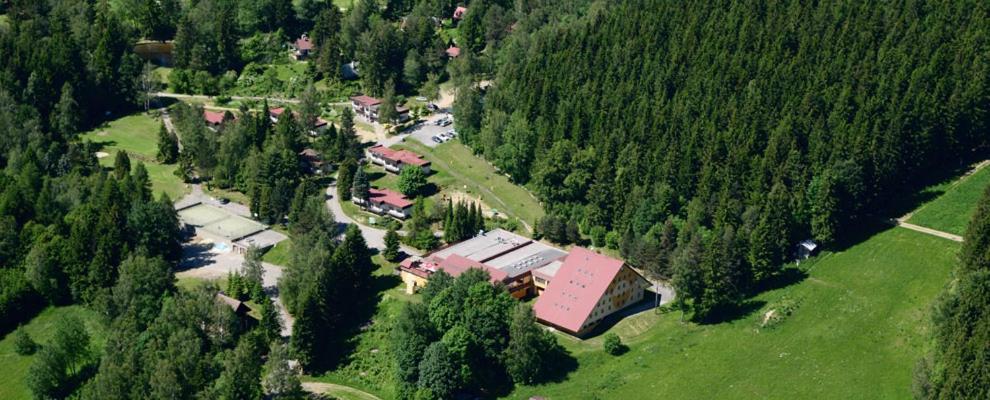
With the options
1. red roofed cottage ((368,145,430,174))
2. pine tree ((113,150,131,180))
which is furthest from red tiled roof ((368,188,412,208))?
pine tree ((113,150,131,180))

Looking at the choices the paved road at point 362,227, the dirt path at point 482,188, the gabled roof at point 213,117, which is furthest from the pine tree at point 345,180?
the gabled roof at point 213,117

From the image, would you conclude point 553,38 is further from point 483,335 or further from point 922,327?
point 922,327

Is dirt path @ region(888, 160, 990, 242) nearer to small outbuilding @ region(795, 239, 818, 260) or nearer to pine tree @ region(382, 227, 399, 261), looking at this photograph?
small outbuilding @ region(795, 239, 818, 260)

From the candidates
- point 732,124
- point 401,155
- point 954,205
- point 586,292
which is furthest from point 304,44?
point 954,205

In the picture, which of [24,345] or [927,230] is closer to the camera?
[927,230]

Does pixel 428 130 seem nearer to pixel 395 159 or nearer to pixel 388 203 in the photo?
pixel 395 159

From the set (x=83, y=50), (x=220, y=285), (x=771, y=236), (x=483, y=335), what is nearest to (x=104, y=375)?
(x=220, y=285)
